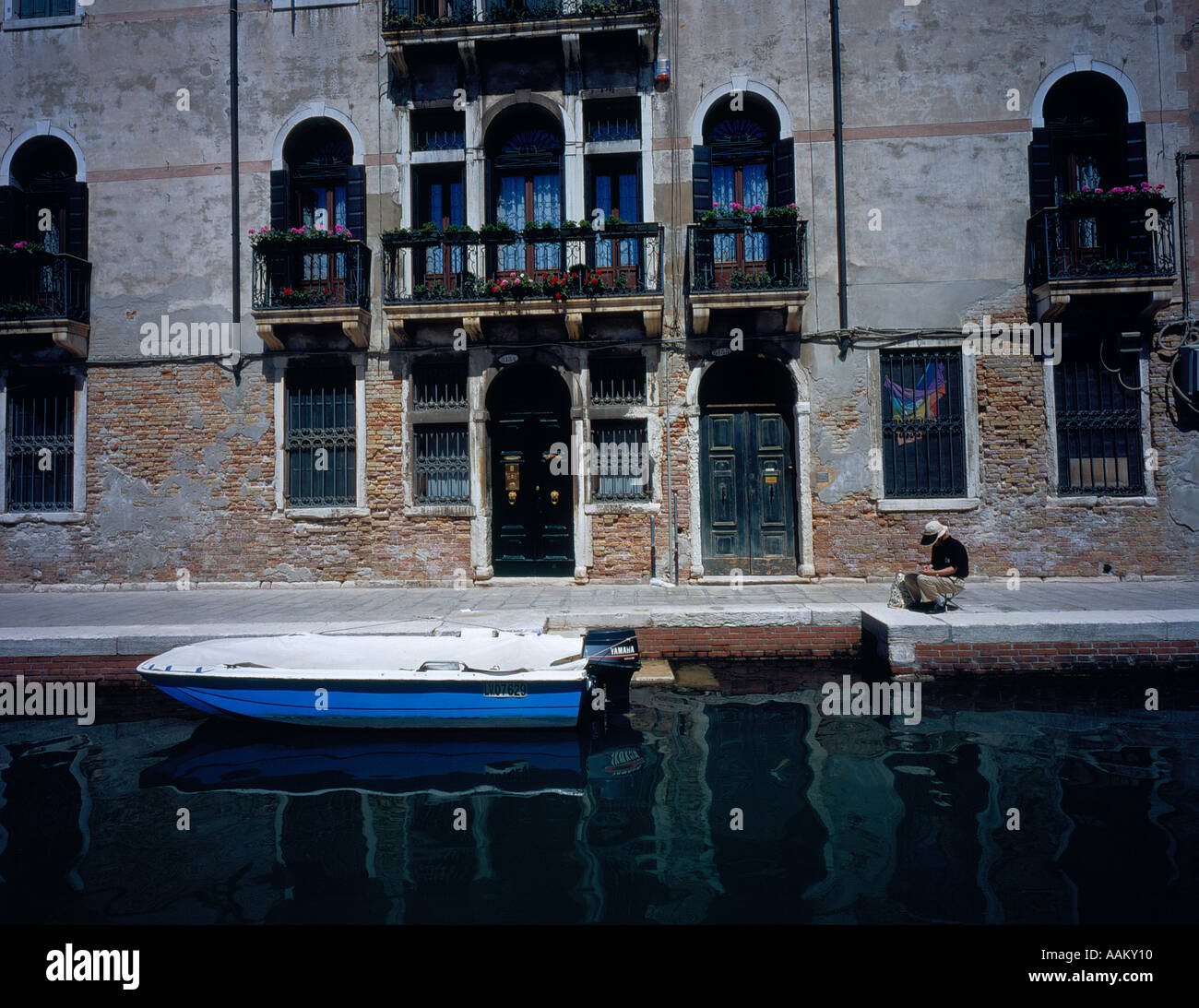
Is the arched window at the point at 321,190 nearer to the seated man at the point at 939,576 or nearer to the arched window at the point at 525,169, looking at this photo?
the arched window at the point at 525,169

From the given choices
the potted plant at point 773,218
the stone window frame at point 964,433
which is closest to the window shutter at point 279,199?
the potted plant at point 773,218

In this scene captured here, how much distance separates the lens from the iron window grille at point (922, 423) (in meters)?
11.1

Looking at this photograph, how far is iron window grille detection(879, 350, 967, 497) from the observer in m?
11.1

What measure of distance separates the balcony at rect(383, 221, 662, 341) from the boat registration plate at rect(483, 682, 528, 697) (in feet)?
21.1

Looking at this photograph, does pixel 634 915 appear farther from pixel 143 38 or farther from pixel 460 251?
pixel 143 38

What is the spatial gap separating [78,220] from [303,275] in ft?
13.4

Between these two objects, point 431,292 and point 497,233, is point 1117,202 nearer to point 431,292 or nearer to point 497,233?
point 497,233

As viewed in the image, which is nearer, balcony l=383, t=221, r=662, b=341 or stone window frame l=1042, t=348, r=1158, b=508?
stone window frame l=1042, t=348, r=1158, b=508

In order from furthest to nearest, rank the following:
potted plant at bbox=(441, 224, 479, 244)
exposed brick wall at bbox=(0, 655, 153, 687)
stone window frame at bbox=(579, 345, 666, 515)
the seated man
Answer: stone window frame at bbox=(579, 345, 666, 515), potted plant at bbox=(441, 224, 479, 244), the seated man, exposed brick wall at bbox=(0, 655, 153, 687)

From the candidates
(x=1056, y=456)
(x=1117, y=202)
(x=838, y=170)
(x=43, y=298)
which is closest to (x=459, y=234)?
(x=838, y=170)

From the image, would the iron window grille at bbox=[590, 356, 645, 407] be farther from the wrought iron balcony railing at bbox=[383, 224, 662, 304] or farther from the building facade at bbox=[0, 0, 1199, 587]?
the wrought iron balcony railing at bbox=[383, 224, 662, 304]
